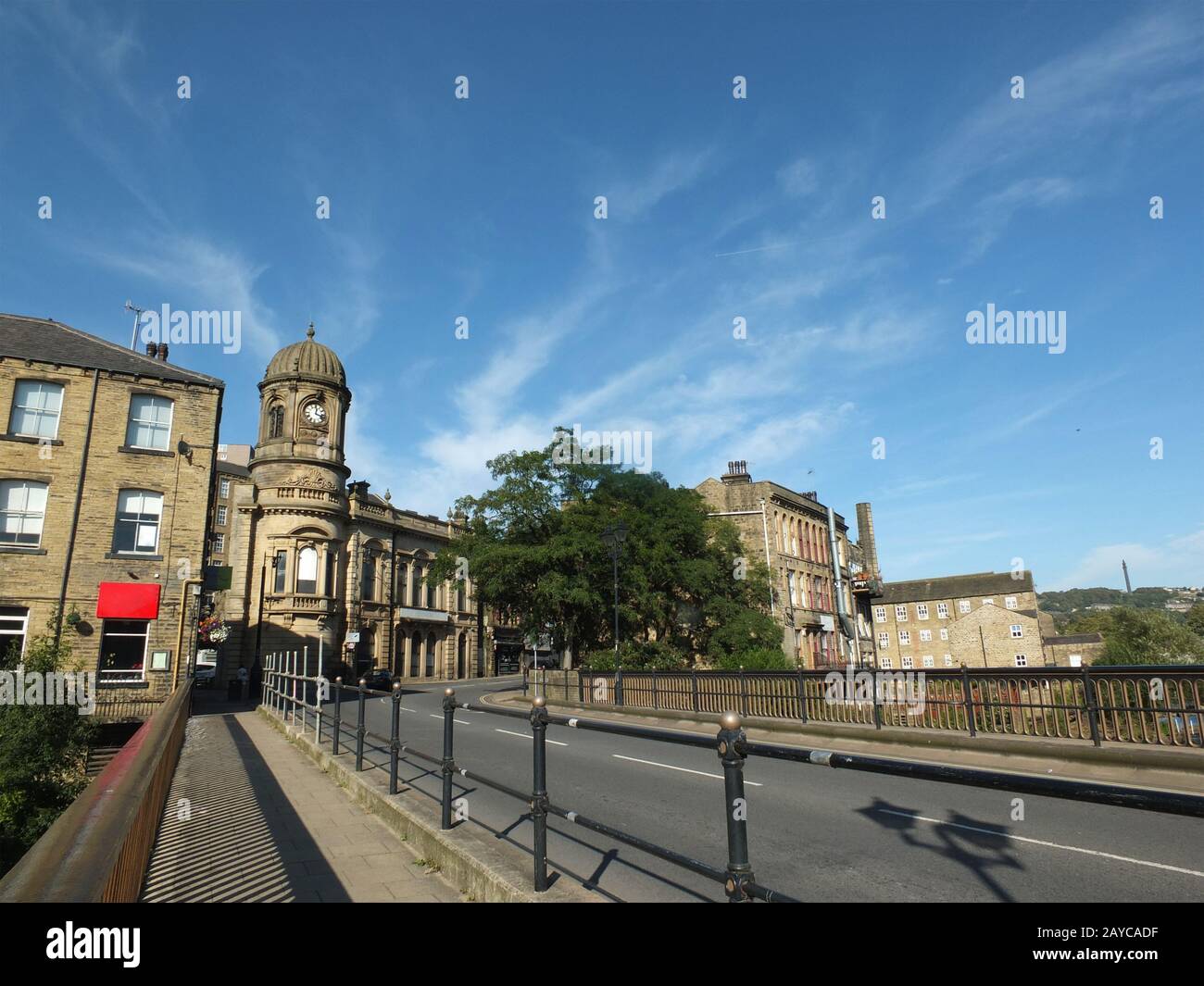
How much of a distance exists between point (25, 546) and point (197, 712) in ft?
23.6

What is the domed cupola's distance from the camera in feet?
140

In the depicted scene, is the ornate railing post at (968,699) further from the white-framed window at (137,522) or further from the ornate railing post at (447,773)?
the white-framed window at (137,522)

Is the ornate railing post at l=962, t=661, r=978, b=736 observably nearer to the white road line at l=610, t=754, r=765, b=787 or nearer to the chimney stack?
the white road line at l=610, t=754, r=765, b=787

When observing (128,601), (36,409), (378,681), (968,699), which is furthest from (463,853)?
(378,681)

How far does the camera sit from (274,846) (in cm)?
626

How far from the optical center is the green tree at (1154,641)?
48.7 m

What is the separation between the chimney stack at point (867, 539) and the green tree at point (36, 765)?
64.2 m

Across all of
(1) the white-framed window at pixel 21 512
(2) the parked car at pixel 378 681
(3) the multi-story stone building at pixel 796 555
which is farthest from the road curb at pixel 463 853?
(3) the multi-story stone building at pixel 796 555

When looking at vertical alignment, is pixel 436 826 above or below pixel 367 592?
below

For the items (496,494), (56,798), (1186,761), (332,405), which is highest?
(332,405)
